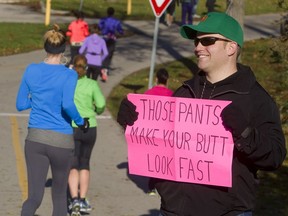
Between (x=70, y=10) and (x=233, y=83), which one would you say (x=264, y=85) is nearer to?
(x=233, y=83)

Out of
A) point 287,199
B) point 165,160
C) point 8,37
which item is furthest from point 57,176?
point 8,37

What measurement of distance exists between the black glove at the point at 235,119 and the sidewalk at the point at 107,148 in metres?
5.68

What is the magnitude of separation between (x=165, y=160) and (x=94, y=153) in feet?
27.2

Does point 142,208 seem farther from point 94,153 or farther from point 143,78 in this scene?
point 143,78

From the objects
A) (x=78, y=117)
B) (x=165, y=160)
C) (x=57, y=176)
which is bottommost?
(x=57, y=176)

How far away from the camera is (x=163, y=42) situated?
27.1 meters

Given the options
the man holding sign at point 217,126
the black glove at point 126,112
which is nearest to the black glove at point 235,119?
the man holding sign at point 217,126

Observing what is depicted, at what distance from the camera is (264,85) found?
63.3 feet

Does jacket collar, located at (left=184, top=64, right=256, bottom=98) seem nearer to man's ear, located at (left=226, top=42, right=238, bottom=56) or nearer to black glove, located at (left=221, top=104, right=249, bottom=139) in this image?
man's ear, located at (left=226, top=42, right=238, bottom=56)

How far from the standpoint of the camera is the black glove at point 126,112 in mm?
4777

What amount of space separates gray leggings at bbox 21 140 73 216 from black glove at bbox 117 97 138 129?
295 cm

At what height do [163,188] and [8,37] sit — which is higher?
[163,188]

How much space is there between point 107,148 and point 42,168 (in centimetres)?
571

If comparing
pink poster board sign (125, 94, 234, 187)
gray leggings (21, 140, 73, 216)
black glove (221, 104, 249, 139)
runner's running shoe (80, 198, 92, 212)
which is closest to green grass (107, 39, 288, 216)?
runner's running shoe (80, 198, 92, 212)
